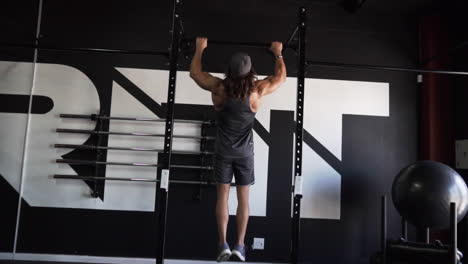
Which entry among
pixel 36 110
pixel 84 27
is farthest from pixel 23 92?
pixel 84 27

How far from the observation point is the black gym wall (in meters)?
4.06

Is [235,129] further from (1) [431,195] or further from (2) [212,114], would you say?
(1) [431,195]

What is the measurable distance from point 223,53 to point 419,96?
111 inches

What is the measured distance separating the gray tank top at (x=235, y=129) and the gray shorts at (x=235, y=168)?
1.7 inches

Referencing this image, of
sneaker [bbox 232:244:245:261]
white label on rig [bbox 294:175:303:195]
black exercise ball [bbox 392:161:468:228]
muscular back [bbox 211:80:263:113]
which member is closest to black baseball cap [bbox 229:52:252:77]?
muscular back [bbox 211:80:263:113]

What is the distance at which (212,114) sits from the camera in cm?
421

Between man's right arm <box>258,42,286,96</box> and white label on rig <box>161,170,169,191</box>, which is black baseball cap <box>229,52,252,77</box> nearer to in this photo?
man's right arm <box>258,42,286,96</box>

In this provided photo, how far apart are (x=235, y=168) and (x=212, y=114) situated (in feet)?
5.19

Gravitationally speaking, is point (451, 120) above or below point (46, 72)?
below

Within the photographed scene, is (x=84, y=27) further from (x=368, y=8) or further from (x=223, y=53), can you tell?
(x=368, y=8)

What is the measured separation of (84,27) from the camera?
4.31m

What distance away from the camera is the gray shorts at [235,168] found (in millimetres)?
2707

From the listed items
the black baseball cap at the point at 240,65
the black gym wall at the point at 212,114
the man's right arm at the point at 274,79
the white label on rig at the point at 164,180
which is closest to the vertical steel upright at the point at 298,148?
the man's right arm at the point at 274,79

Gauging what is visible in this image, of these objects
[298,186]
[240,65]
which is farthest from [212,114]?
[298,186]
